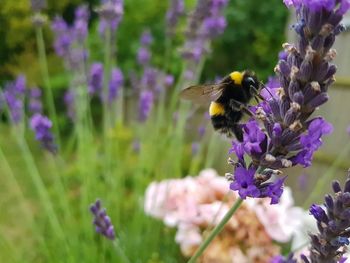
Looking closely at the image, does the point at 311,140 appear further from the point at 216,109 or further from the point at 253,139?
the point at 216,109

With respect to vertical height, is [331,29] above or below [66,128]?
below

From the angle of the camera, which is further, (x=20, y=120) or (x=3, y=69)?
(x=3, y=69)

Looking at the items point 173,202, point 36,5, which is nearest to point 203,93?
point 173,202

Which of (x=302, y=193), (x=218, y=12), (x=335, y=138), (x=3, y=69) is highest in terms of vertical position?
(x=3, y=69)

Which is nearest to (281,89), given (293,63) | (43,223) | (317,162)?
(293,63)

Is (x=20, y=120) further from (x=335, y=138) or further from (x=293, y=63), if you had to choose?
(x=335, y=138)

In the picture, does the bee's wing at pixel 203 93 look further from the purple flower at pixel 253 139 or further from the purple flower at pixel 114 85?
the purple flower at pixel 114 85
